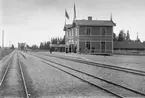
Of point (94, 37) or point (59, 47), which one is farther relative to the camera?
point (59, 47)

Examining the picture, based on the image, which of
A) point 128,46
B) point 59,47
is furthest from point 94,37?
point 59,47

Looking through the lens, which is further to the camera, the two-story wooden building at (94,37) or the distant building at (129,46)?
the distant building at (129,46)

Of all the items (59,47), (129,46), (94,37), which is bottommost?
(59,47)

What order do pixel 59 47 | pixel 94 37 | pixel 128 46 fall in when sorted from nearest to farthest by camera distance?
pixel 94 37
pixel 128 46
pixel 59 47

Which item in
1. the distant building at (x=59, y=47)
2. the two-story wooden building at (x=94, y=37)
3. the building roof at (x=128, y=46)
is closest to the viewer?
the two-story wooden building at (x=94, y=37)

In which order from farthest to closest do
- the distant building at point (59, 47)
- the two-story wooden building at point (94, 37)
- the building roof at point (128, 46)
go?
the distant building at point (59, 47) < the building roof at point (128, 46) < the two-story wooden building at point (94, 37)

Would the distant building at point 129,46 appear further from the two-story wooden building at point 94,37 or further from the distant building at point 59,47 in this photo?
the distant building at point 59,47

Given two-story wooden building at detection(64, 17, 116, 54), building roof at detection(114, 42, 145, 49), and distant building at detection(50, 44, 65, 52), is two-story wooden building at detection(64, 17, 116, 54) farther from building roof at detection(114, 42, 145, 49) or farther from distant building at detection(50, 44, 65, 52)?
distant building at detection(50, 44, 65, 52)

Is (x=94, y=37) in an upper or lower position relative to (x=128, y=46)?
upper

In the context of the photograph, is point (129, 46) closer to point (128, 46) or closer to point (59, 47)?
point (128, 46)

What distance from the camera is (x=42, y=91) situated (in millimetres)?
10906

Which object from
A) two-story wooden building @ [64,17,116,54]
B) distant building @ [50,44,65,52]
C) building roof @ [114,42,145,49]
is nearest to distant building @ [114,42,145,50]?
building roof @ [114,42,145,49]

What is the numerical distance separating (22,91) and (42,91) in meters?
0.93

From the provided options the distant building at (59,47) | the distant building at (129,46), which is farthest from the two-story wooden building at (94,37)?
the distant building at (59,47)
